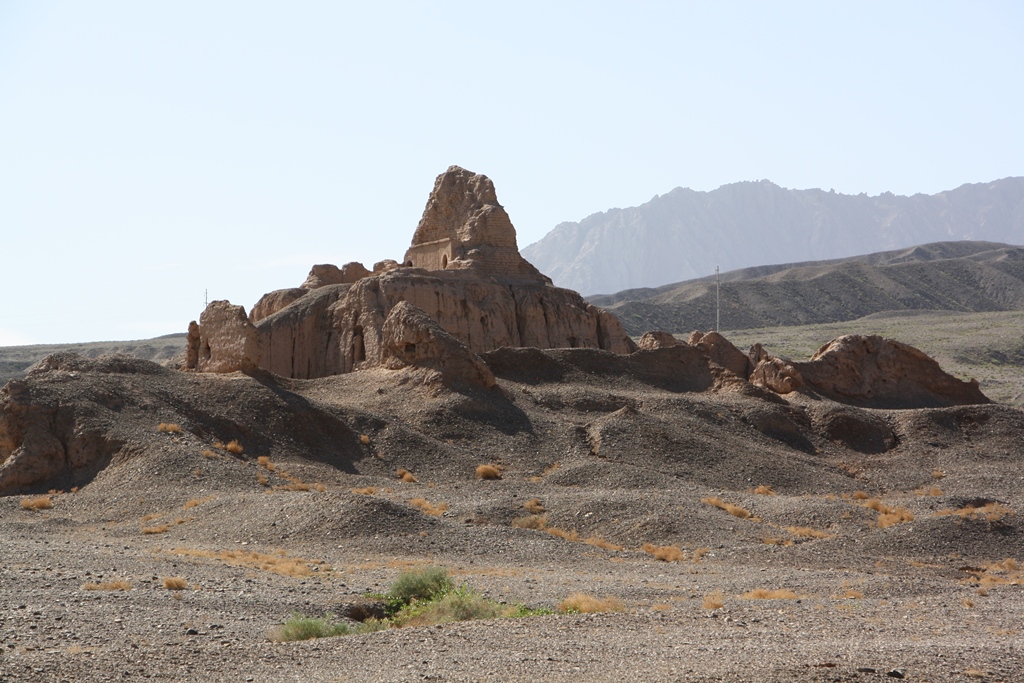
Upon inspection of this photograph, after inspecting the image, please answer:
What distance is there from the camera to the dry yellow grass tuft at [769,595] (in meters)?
19.3

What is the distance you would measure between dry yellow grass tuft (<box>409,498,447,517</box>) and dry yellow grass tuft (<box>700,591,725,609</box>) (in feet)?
32.9

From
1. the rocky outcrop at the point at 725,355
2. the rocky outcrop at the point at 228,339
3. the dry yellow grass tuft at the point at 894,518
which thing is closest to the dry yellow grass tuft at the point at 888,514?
the dry yellow grass tuft at the point at 894,518

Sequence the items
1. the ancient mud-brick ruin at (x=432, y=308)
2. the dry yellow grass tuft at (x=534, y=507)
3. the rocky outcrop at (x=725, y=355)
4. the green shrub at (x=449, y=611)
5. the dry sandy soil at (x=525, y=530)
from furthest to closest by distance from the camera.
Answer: the rocky outcrop at (x=725, y=355), the ancient mud-brick ruin at (x=432, y=308), the dry yellow grass tuft at (x=534, y=507), the green shrub at (x=449, y=611), the dry sandy soil at (x=525, y=530)

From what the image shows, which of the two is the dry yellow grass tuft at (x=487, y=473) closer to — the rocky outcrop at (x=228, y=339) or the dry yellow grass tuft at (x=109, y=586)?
the rocky outcrop at (x=228, y=339)

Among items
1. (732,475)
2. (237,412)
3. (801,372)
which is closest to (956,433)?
(801,372)

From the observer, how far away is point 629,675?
1228cm

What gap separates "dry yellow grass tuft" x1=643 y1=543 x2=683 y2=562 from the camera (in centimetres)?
2509

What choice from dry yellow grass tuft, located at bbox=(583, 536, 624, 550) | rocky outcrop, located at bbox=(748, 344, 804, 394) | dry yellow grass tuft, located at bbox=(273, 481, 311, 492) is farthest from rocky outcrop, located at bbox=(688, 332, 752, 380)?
dry yellow grass tuft, located at bbox=(583, 536, 624, 550)

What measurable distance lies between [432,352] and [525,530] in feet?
46.6

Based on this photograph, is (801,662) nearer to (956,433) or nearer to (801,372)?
(956,433)

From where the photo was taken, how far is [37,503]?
94.9ft

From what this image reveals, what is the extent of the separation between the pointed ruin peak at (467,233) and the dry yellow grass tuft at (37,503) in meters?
25.0

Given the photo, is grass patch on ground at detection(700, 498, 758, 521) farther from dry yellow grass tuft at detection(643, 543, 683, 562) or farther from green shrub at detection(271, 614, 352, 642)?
green shrub at detection(271, 614, 352, 642)

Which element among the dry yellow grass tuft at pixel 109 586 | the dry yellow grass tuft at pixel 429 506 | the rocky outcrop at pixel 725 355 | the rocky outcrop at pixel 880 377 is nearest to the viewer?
the dry yellow grass tuft at pixel 109 586
